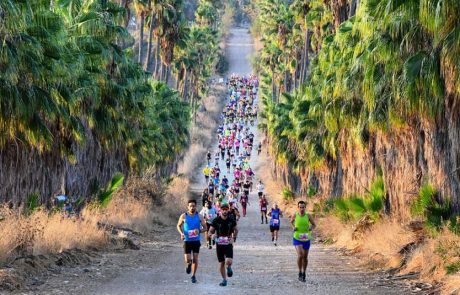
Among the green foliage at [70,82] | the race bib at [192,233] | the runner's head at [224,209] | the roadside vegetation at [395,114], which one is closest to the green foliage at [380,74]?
the roadside vegetation at [395,114]

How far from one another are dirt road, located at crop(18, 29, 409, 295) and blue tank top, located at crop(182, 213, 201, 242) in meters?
0.88

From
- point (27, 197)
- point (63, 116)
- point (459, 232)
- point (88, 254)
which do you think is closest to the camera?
point (459, 232)

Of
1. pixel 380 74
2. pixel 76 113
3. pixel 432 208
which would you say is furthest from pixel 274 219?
pixel 432 208

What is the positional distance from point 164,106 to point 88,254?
106ft

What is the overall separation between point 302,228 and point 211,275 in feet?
7.86

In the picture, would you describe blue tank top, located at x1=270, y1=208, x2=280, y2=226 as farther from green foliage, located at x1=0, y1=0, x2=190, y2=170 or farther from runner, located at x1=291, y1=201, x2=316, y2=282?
runner, located at x1=291, y1=201, x2=316, y2=282

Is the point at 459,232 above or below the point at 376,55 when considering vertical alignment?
below

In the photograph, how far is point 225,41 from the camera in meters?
190

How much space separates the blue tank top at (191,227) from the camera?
15.9m

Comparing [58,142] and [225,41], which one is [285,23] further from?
[225,41]

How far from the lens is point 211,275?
1766cm

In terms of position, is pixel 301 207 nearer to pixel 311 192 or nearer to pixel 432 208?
pixel 432 208

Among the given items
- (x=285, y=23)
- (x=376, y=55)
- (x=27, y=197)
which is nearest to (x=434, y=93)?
(x=376, y=55)

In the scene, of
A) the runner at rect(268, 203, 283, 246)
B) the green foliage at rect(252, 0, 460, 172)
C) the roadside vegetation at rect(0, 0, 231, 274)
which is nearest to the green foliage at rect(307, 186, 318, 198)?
the green foliage at rect(252, 0, 460, 172)
